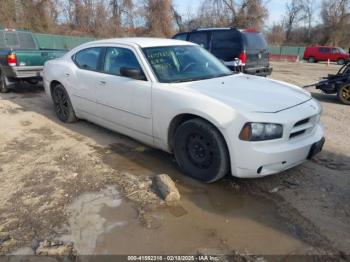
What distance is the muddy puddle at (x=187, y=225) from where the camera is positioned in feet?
9.15

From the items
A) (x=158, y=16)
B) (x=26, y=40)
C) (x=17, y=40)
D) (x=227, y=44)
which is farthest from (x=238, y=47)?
(x=158, y=16)

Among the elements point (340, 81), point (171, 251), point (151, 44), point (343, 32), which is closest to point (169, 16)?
point (343, 32)

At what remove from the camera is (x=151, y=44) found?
468 centimetres

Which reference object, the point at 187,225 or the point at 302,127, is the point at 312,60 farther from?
the point at 187,225

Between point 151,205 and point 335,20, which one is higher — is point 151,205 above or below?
below

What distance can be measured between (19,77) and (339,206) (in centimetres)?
784

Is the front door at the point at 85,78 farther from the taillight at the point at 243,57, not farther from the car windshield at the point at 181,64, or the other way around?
the taillight at the point at 243,57

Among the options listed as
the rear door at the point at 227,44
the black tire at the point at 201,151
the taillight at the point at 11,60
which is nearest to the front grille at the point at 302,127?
the black tire at the point at 201,151

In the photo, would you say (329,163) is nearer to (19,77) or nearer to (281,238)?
(281,238)

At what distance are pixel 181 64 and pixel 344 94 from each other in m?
6.07

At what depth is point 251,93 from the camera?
3.83m

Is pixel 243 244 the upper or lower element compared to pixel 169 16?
lower

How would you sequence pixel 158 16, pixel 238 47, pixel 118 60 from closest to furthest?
pixel 118 60
pixel 238 47
pixel 158 16

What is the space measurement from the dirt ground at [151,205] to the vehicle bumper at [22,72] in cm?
382
